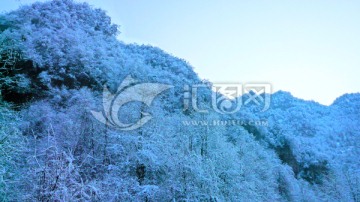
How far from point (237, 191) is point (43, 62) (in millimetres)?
15704

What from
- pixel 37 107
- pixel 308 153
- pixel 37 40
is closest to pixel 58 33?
pixel 37 40

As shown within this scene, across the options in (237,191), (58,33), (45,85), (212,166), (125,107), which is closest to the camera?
(212,166)

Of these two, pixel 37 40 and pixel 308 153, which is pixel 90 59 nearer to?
pixel 37 40

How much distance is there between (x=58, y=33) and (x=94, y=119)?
435 inches

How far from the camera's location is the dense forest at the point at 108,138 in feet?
17.6

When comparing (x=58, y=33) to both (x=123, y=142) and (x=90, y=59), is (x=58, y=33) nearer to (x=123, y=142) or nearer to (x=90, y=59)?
(x=90, y=59)

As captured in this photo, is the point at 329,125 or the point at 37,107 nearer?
the point at 37,107

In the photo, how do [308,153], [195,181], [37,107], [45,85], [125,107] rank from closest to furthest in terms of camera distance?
[195,181], [125,107], [37,107], [45,85], [308,153]

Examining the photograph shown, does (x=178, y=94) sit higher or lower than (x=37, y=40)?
lower

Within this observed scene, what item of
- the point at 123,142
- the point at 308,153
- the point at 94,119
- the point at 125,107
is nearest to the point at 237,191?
the point at 123,142

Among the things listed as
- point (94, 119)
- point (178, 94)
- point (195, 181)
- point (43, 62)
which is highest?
point (43, 62)

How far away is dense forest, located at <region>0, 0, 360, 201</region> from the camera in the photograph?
535cm

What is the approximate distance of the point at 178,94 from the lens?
20750 mm

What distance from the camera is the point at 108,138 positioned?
12422mm
